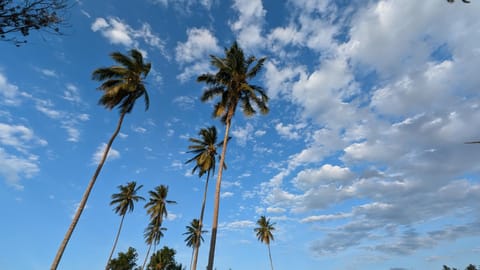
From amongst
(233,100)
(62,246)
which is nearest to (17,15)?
(62,246)

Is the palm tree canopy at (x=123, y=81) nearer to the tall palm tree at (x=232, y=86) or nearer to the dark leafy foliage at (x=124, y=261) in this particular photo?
the tall palm tree at (x=232, y=86)

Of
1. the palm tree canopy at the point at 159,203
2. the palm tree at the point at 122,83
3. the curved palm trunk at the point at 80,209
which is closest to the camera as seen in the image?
the curved palm trunk at the point at 80,209

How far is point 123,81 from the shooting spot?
18812mm

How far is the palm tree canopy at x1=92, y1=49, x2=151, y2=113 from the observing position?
18.4m

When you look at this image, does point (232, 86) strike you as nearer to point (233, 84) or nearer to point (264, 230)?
point (233, 84)

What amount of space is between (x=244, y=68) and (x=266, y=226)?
4738 cm

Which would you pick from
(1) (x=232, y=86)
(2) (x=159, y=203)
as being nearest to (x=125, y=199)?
(2) (x=159, y=203)

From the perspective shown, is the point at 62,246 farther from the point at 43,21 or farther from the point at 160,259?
the point at 160,259

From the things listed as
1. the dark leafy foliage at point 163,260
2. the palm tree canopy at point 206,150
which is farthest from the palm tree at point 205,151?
the dark leafy foliage at point 163,260

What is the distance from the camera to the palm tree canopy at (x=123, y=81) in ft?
60.4

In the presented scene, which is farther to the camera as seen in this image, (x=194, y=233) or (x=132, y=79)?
(x=194, y=233)

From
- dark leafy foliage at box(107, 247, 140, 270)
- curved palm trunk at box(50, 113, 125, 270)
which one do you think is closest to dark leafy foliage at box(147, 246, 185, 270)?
dark leafy foliage at box(107, 247, 140, 270)

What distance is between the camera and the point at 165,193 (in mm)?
43625

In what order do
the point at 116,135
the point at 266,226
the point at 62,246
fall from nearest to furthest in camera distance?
the point at 62,246 → the point at 116,135 → the point at 266,226
